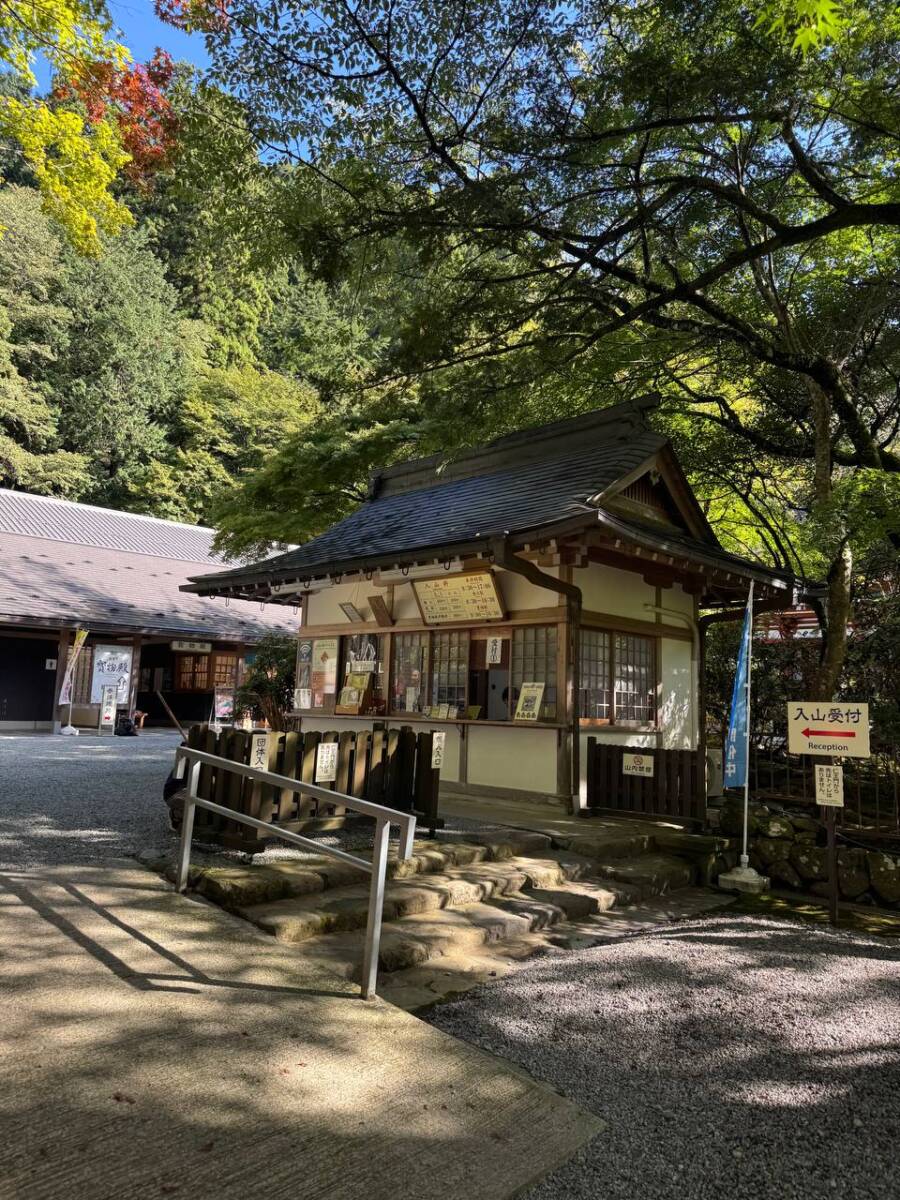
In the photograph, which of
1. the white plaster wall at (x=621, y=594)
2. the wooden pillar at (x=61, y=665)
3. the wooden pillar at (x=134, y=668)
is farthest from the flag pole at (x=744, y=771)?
the wooden pillar at (x=61, y=665)

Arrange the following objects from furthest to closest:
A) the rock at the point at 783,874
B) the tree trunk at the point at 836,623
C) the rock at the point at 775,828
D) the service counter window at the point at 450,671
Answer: the service counter window at the point at 450,671 < the tree trunk at the point at 836,623 < the rock at the point at 775,828 < the rock at the point at 783,874

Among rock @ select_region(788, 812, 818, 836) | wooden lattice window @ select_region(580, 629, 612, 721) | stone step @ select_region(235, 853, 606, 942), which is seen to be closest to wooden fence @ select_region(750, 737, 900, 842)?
rock @ select_region(788, 812, 818, 836)

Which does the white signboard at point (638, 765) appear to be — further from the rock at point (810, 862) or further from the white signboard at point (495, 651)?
the white signboard at point (495, 651)

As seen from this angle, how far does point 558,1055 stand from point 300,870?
7.73 ft

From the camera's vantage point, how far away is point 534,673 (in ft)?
28.8

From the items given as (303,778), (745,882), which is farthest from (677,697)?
(303,778)

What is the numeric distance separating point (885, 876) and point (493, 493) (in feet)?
21.7

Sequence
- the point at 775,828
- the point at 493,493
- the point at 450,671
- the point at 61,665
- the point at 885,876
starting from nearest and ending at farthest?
1. the point at 885,876
2. the point at 775,828
3. the point at 450,671
4. the point at 493,493
5. the point at 61,665

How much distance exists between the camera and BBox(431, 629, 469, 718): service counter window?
9.48 m

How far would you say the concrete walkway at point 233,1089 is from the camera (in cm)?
215

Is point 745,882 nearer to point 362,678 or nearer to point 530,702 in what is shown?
point 530,702

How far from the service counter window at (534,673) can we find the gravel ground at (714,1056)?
3.69m

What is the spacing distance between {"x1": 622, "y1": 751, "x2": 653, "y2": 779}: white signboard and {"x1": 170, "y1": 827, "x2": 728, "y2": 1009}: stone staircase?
97 centimetres

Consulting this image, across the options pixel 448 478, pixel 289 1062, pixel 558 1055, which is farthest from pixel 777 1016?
pixel 448 478
